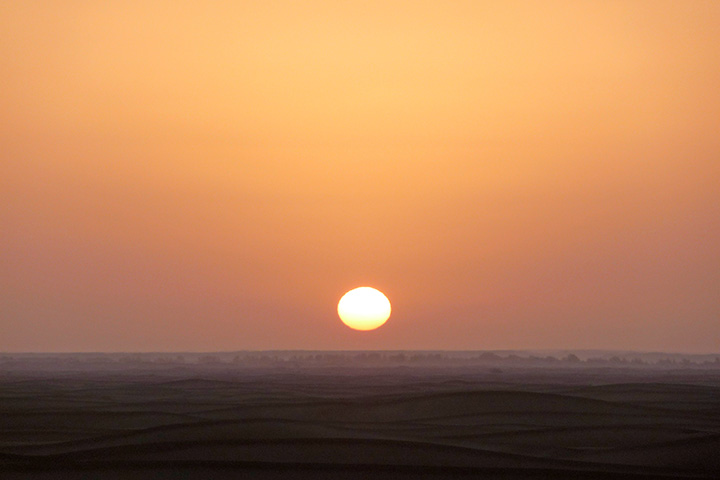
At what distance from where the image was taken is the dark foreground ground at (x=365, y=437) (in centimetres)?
1880

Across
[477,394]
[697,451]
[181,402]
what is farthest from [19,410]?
[697,451]

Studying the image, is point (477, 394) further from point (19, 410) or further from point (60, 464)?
point (60, 464)

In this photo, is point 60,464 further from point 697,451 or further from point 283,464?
point 697,451

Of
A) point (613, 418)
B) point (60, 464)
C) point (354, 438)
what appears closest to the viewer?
point (60, 464)

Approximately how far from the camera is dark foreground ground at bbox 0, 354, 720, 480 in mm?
18797

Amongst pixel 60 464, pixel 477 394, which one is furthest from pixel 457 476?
pixel 477 394

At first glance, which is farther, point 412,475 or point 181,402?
point 181,402

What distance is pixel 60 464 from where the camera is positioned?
63.6ft

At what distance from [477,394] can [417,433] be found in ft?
50.5

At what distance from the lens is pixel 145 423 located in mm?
28484

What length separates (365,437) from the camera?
24.4 meters

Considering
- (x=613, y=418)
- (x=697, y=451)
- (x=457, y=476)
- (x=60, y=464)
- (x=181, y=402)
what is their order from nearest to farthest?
(x=457, y=476) < (x=60, y=464) < (x=697, y=451) < (x=613, y=418) < (x=181, y=402)

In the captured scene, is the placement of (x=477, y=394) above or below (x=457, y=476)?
above

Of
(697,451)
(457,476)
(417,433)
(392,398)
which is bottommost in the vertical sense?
(457,476)
